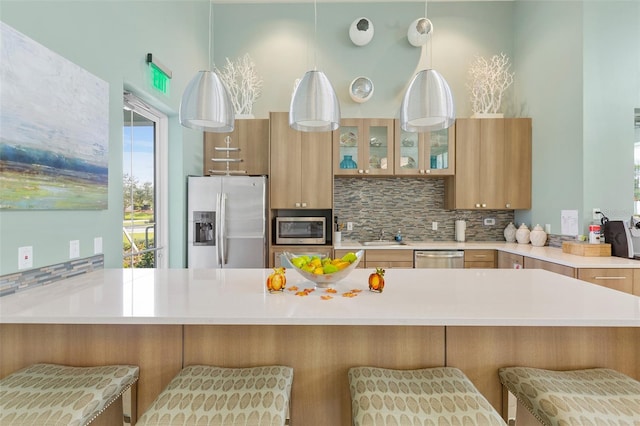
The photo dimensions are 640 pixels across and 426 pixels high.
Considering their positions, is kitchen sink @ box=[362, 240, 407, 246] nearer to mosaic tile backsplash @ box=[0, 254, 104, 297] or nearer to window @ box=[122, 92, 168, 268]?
window @ box=[122, 92, 168, 268]

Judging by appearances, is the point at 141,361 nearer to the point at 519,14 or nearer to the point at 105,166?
the point at 105,166

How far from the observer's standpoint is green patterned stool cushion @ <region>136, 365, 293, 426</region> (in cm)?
114

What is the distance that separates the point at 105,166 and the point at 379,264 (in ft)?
8.77

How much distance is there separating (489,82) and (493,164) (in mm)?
1030

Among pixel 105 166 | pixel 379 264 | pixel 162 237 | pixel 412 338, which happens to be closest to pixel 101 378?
pixel 412 338

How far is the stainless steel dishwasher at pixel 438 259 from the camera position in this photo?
154 inches

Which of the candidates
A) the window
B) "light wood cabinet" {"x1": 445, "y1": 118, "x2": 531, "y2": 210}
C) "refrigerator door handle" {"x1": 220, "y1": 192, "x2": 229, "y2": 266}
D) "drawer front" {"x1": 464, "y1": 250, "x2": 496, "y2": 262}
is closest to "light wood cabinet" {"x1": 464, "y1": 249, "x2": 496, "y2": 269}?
"drawer front" {"x1": 464, "y1": 250, "x2": 496, "y2": 262}

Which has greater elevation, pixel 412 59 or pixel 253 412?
pixel 412 59

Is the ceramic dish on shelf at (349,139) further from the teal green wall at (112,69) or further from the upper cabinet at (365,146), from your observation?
the teal green wall at (112,69)

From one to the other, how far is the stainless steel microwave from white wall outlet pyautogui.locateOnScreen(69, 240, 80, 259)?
7.07 feet

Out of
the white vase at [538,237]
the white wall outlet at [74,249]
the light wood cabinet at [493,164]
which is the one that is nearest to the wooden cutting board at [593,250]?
the white vase at [538,237]

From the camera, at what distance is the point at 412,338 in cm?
157

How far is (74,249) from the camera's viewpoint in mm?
2070

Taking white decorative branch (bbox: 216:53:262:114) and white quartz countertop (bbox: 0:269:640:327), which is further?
white decorative branch (bbox: 216:53:262:114)
